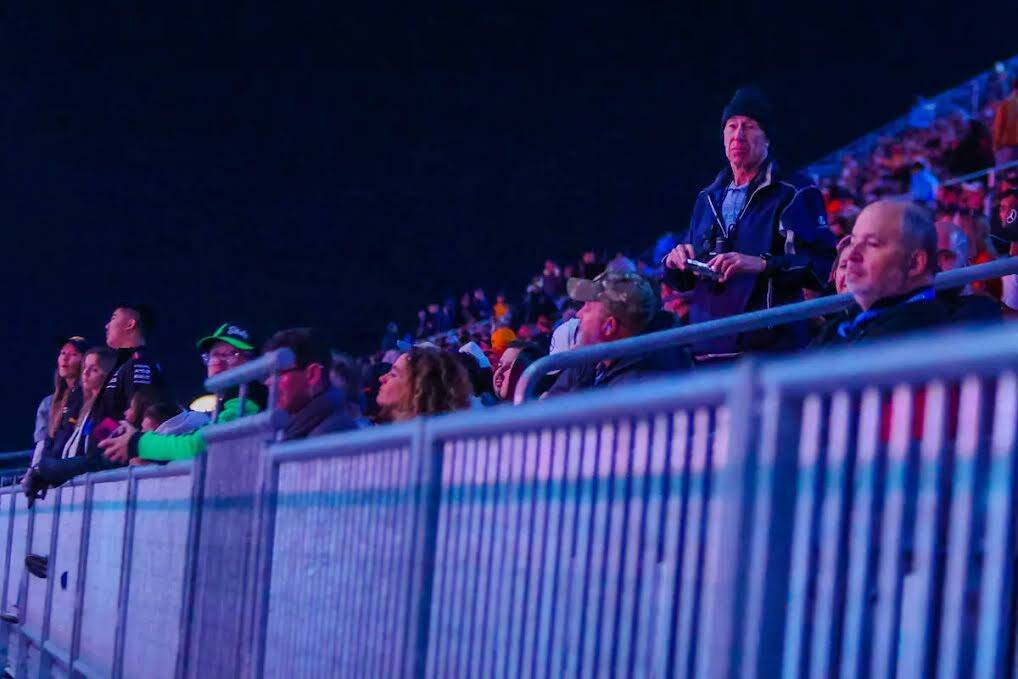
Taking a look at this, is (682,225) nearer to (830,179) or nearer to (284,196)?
(830,179)

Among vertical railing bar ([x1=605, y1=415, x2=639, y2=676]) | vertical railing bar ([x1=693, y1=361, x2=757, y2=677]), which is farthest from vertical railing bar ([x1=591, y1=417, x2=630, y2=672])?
vertical railing bar ([x1=693, y1=361, x2=757, y2=677])

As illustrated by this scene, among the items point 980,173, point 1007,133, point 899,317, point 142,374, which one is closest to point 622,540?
point 899,317

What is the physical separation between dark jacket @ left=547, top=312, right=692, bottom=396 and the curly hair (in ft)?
1.29

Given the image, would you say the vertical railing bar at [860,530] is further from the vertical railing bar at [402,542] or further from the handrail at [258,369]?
the handrail at [258,369]

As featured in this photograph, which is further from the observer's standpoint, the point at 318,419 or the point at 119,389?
the point at 119,389

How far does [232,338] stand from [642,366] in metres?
3.00

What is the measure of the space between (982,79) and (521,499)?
19485 millimetres

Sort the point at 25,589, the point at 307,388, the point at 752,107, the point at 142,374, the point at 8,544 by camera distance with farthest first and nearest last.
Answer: the point at 8,544 → the point at 25,589 → the point at 142,374 → the point at 752,107 → the point at 307,388

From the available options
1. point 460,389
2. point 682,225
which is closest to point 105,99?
point 682,225

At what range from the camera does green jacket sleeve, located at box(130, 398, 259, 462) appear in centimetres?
552

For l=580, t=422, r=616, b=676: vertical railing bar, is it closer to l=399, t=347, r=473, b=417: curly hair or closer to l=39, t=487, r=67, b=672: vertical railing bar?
l=399, t=347, r=473, b=417: curly hair

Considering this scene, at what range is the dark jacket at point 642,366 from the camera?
14.9 feet

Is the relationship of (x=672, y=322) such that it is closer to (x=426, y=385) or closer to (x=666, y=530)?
(x=426, y=385)

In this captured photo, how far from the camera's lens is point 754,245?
5.19 metres
